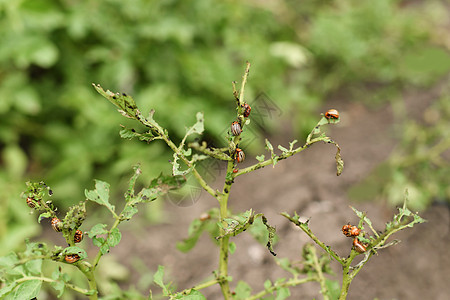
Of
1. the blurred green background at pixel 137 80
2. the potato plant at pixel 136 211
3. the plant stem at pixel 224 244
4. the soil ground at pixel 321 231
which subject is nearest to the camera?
the potato plant at pixel 136 211

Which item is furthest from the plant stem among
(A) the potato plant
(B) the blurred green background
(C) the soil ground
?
(B) the blurred green background

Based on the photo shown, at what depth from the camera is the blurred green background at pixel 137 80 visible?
2.69 meters

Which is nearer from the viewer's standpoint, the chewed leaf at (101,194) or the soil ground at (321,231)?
the chewed leaf at (101,194)

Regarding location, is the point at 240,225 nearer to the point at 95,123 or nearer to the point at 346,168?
the point at 346,168

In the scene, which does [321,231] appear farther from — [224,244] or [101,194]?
[101,194]

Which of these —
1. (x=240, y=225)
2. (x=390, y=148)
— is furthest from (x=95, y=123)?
(x=240, y=225)

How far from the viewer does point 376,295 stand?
5.38 feet

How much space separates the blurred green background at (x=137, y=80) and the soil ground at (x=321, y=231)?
18 cm

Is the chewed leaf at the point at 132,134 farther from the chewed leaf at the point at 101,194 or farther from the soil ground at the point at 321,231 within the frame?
the soil ground at the point at 321,231

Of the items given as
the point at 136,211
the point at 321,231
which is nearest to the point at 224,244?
the point at 136,211

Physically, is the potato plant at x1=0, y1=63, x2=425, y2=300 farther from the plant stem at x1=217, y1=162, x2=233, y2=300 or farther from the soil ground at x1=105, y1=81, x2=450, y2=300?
the soil ground at x1=105, y1=81, x2=450, y2=300

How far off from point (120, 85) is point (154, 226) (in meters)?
1.11

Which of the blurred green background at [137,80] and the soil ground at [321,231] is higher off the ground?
Result: the blurred green background at [137,80]

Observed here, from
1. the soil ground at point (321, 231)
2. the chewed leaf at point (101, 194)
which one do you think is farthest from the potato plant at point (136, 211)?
the soil ground at point (321, 231)
